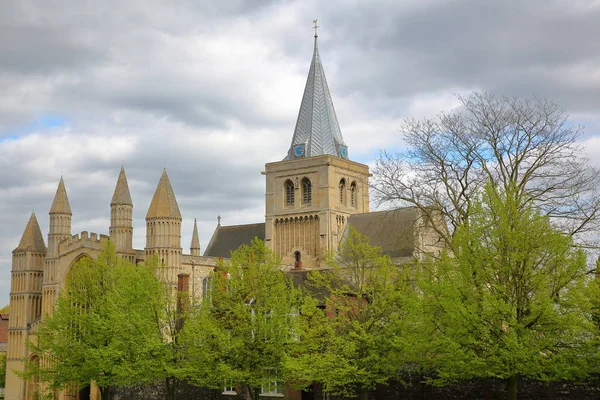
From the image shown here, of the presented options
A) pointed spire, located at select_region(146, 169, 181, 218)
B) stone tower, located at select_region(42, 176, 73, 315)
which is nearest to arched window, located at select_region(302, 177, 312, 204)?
pointed spire, located at select_region(146, 169, 181, 218)

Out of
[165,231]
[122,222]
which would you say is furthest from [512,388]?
[122,222]

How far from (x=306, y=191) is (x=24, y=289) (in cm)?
2749

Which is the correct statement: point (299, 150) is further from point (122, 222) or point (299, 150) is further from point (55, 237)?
point (55, 237)

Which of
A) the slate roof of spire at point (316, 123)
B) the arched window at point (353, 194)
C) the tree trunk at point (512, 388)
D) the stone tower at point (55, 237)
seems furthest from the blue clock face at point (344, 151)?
the tree trunk at point (512, 388)

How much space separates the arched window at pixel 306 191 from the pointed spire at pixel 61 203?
22.2 m

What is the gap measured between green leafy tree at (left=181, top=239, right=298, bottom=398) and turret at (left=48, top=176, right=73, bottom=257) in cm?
3597

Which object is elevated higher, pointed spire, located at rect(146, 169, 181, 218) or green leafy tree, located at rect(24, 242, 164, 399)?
pointed spire, located at rect(146, 169, 181, 218)

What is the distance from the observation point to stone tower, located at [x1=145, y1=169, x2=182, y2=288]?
70938 millimetres

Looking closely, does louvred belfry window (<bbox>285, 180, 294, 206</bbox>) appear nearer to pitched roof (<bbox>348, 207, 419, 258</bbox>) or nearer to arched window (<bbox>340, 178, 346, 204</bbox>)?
arched window (<bbox>340, 178, 346, 204</bbox>)

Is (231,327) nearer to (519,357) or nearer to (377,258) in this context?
(377,258)

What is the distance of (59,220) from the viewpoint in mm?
77500

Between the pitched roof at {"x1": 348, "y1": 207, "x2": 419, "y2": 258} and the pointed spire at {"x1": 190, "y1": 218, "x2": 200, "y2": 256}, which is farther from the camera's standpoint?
the pointed spire at {"x1": 190, "y1": 218, "x2": 200, "y2": 256}

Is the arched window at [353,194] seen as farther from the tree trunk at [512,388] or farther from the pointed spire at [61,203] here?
the tree trunk at [512,388]

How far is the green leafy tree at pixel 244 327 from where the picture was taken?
40844 mm
